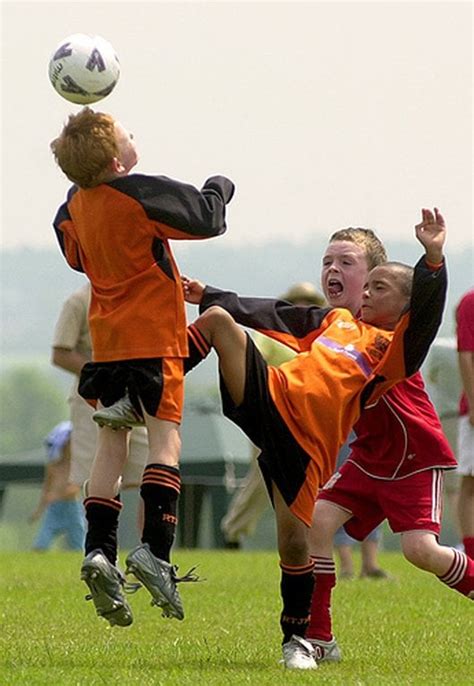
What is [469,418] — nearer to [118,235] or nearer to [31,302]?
[118,235]

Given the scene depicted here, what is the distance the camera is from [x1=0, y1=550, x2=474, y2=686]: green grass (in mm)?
5863

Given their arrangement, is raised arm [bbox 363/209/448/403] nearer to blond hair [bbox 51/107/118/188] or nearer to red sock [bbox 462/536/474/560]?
blond hair [bbox 51/107/118/188]

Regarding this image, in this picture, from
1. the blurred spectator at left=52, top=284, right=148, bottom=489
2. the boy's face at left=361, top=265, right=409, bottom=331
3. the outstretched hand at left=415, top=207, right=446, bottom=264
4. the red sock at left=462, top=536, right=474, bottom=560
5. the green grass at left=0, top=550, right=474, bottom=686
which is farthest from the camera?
the blurred spectator at left=52, top=284, right=148, bottom=489

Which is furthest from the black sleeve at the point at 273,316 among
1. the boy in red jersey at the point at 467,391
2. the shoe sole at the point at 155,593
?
the boy in red jersey at the point at 467,391

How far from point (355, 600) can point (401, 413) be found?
3.13 metres

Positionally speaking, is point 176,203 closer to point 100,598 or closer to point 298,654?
point 100,598

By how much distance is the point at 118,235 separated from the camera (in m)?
6.28

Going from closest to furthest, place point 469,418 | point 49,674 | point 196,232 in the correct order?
point 49,674
point 196,232
point 469,418

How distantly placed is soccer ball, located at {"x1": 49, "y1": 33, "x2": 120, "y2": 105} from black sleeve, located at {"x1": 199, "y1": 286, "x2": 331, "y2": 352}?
92 cm

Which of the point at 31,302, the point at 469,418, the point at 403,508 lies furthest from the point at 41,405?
the point at 403,508

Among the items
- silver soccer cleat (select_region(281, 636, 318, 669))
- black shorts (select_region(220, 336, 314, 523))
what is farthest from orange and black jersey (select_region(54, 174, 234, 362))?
silver soccer cleat (select_region(281, 636, 318, 669))

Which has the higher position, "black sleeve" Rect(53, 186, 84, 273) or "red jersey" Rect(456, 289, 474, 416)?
"black sleeve" Rect(53, 186, 84, 273)

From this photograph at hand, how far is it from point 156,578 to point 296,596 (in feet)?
2.06

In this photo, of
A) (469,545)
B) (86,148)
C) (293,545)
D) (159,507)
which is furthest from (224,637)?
(469,545)
